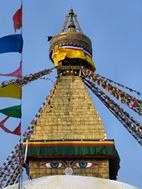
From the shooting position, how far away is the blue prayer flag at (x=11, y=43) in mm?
16891

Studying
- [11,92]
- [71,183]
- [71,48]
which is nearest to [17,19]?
[11,92]

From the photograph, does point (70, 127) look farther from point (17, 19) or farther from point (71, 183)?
point (17, 19)

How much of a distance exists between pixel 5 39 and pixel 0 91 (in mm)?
1274

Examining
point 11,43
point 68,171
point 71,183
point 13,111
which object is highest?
point 11,43

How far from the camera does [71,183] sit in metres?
20.6

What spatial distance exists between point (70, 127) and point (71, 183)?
3.98 metres

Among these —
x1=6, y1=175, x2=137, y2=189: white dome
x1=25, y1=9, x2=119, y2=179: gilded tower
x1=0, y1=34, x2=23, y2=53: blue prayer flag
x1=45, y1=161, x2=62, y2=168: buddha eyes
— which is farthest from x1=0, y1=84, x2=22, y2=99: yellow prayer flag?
x1=45, y1=161, x2=62, y2=168: buddha eyes

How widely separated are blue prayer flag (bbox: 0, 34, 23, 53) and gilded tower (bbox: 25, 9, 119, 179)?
7172mm

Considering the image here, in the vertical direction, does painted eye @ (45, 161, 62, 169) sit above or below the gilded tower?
below

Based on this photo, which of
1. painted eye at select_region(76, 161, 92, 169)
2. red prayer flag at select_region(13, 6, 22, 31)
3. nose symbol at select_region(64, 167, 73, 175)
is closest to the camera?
red prayer flag at select_region(13, 6, 22, 31)

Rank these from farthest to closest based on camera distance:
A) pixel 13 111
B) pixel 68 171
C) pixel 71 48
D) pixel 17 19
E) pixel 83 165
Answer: pixel 71 48 < pixel 83 165 < pixel 68 171 < pixel 17 19 < pixel 13 111

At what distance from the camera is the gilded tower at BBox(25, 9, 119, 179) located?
77.3ft

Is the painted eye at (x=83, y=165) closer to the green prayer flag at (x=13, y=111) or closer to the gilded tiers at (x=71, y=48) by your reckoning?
the gilded tiers at (x=71, y=48)

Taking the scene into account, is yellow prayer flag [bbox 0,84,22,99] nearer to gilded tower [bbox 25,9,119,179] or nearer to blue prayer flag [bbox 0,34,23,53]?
blue prayer flag [bbox 0,34,23,53]
